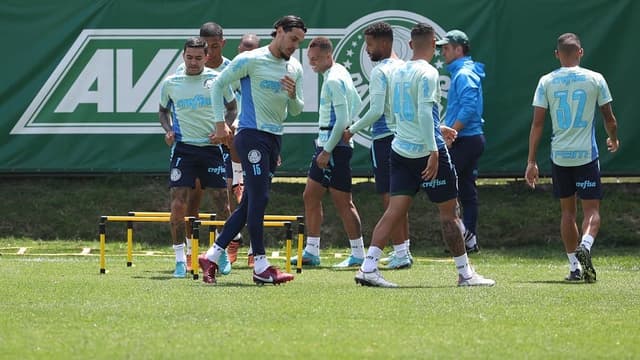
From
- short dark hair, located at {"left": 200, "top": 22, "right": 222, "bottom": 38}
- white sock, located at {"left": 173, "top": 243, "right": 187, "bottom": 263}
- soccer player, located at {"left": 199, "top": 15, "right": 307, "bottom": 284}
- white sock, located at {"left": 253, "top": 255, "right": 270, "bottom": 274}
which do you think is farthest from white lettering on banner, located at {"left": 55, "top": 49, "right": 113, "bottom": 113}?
white sock, located at {"left": 253, "top": 255, "right": 270, "bottom": 274}

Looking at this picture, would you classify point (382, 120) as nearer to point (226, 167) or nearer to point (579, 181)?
point (226, 167)

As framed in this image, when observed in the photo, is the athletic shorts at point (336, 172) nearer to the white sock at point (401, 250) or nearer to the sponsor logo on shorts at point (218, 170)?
the white sock at point (401, 250)

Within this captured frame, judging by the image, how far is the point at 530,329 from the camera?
24.9 ft

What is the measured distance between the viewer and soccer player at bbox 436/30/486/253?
1346 cm

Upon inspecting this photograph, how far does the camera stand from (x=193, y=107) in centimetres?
1173

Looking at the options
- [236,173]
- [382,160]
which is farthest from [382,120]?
[236,173]

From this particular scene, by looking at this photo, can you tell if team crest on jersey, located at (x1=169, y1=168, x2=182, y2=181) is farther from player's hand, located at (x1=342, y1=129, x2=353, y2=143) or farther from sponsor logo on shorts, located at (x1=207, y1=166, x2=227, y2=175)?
player's hand, located at (x1=342, y1=129, x2=353, y2=143)

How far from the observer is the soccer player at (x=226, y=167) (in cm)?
1211

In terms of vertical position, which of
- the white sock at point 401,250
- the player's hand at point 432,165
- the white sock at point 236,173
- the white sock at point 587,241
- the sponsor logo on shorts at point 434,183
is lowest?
the white sock at point 401,250

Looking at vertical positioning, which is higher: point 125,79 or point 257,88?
point 257,88

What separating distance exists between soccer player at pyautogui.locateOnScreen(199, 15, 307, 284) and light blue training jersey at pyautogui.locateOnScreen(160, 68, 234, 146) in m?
1.37

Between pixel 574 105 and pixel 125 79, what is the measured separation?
23.9 ft

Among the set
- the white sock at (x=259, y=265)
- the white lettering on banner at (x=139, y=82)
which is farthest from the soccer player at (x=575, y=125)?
the white lettering on banner at (x=139, y=82)

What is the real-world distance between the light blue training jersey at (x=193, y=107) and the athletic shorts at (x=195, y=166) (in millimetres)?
74
